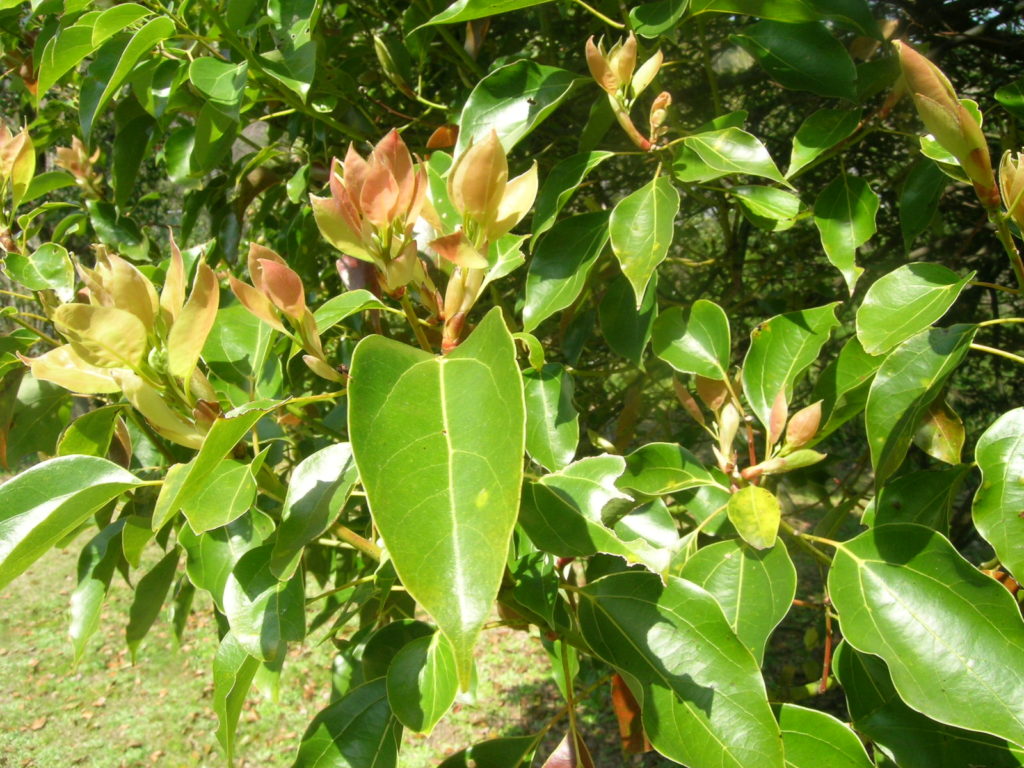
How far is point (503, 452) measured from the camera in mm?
556

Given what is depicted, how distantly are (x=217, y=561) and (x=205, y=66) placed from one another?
0.77m

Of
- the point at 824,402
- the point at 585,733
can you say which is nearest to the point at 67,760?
the point at 585,733

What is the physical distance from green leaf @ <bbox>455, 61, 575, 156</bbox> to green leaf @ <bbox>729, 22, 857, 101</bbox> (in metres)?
0.33

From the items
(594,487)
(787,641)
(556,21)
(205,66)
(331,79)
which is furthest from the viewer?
(787,641)

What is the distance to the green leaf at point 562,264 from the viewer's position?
3.65 ft

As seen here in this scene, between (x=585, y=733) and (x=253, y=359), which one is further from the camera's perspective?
(x=585, y=733)

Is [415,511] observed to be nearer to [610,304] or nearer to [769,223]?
[610,304]

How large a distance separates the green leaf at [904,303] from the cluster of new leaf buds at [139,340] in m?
0.74

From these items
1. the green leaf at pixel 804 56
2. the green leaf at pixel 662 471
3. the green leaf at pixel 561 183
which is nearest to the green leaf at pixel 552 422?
the green leaf at pixel 662 471

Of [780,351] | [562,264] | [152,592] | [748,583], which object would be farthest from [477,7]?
[152,592]

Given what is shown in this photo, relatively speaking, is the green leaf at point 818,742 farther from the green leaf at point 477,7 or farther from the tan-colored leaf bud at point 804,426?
the green leaf at point 477,7

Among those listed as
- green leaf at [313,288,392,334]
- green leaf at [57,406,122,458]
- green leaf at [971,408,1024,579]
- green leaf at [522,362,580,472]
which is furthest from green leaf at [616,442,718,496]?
green leaf at [57,406,122,458]

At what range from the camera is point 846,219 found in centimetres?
128

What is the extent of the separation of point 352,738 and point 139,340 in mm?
620
